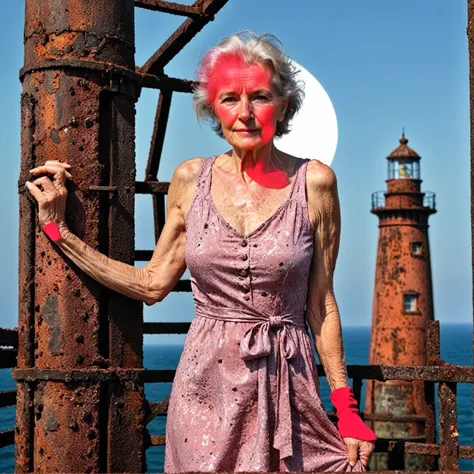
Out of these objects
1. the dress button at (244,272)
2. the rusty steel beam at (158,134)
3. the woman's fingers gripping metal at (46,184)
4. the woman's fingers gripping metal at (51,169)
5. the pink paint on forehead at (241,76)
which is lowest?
the dress button at (244,272)

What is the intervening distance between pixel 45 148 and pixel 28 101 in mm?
269

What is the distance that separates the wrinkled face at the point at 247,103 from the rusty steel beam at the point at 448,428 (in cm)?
231

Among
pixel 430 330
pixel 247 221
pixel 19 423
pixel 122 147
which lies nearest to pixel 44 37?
pixel 122 147

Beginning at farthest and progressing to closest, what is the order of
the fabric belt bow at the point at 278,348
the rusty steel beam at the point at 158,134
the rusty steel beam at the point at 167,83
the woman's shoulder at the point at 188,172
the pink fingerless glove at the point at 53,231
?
the rusty steel beam at the point at 158,134 < the rusty steel beam at the point at 167,83 < the pink fingerless glove at the point at 53,231 < the woman's shoulder at the point at 188,172 < the fabric belt bow at the point at 278,348

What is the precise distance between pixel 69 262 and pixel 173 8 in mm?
2226

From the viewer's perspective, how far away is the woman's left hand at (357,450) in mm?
3430

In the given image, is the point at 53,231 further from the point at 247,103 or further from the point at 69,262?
the point at 247,103

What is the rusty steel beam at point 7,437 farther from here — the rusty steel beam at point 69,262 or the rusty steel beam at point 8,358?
the rusty steel beam at point 8,358

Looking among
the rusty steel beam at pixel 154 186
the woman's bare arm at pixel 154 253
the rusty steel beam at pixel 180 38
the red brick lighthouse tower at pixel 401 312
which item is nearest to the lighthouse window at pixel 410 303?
the red brick lighthouse tower at pixel 401 312

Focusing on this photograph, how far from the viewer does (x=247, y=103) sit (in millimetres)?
3477

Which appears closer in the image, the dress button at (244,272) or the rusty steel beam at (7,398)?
the dress button at (244,272)

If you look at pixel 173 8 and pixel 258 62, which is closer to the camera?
pixel 258 62

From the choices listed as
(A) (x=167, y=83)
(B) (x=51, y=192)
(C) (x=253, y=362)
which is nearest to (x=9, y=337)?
(B) (x=51, y=192)

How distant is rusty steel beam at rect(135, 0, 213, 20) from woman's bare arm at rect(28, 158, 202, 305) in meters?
1.92
